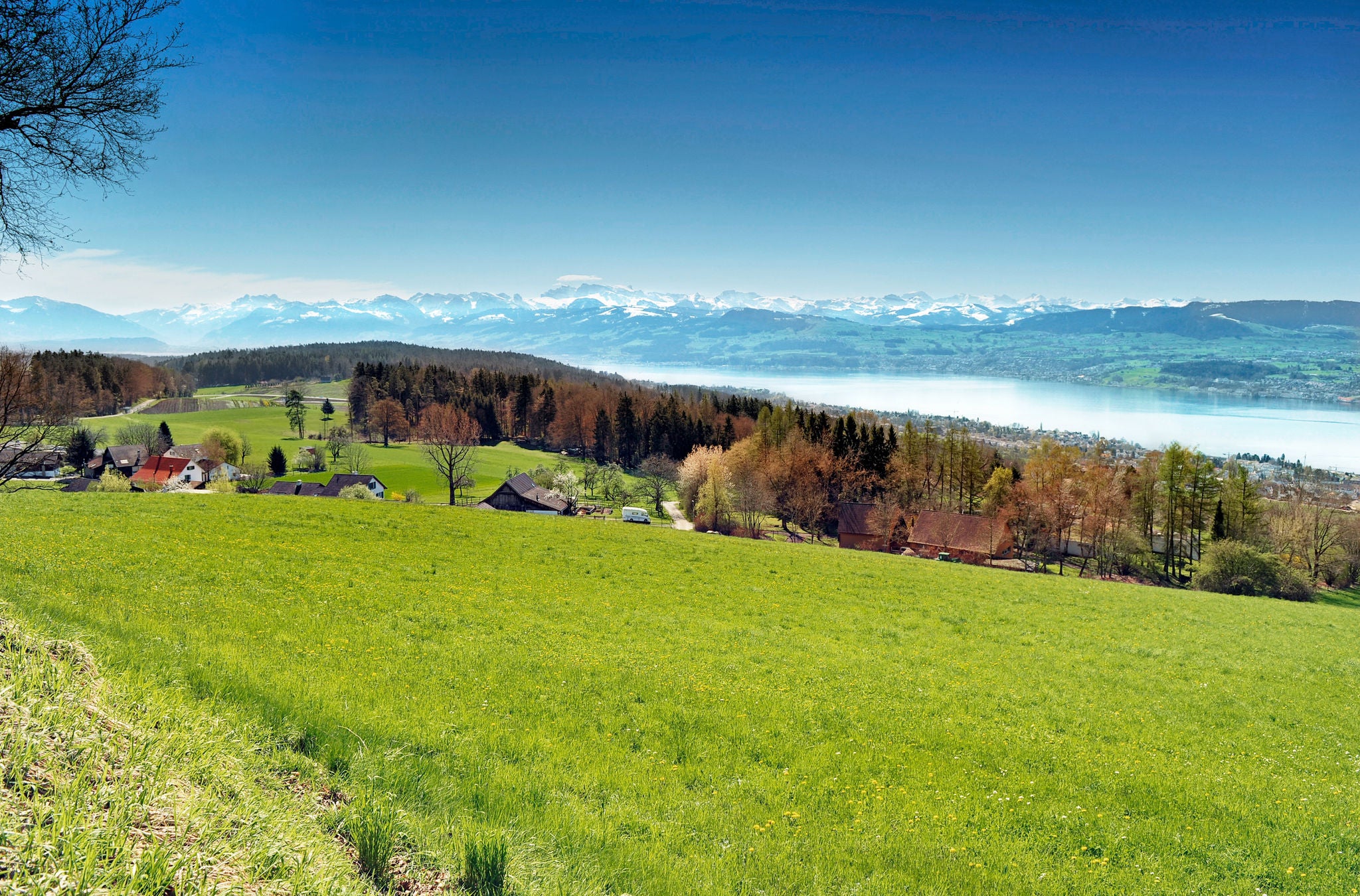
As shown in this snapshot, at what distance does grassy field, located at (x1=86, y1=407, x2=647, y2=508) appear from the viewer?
271 feet

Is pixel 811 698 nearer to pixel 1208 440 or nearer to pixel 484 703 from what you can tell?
pixel 484 703

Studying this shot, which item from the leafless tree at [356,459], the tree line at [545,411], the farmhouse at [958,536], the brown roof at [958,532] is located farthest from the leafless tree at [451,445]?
the brown roof at [958,532]

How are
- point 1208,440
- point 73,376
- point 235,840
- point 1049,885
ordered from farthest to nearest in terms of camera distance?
point 1208,440 → point 73,376 → point 1049,885 → point 235,840

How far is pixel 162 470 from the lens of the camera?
75.5m

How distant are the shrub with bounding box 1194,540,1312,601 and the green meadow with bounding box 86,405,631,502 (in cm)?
7276

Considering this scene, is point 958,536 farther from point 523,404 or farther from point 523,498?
point 523,404

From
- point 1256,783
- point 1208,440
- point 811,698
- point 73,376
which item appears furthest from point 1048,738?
point 1208,440

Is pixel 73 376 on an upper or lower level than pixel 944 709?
upper

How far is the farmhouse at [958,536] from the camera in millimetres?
48781

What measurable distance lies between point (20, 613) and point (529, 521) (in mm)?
19986

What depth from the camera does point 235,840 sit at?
3.24 m

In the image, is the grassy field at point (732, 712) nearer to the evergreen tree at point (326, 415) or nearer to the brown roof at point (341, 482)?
the brown roof at point (341, 482)

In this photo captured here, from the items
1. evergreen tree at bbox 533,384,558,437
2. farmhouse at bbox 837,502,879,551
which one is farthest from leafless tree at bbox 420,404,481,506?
farmhouse at bbox 837,502,879,551

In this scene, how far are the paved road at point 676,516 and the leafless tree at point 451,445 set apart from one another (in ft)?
74.8
